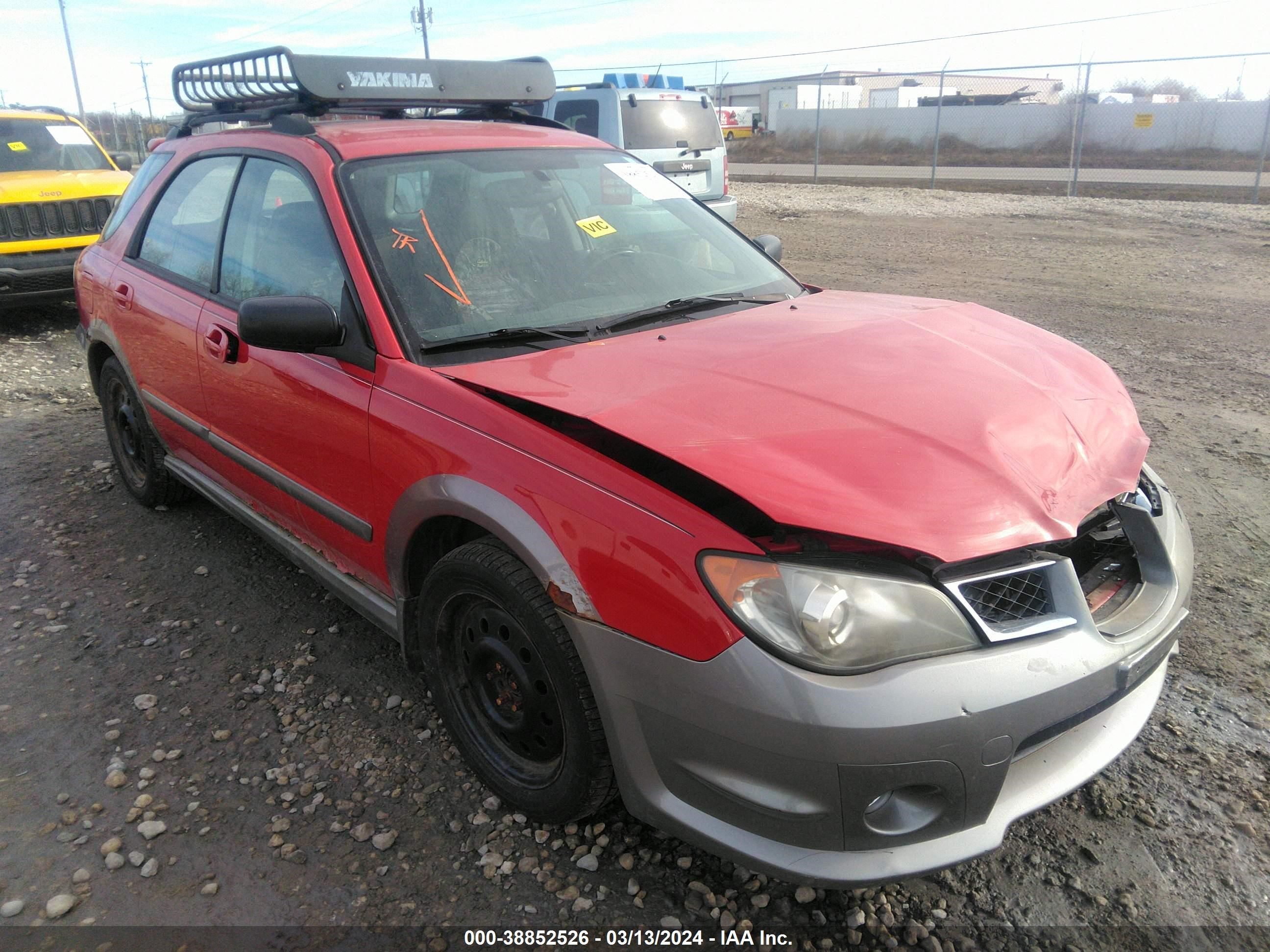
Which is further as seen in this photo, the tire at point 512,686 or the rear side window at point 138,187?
the rear side window at point 138,187

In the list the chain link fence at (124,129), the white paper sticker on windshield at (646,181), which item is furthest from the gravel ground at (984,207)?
the chain link fence at (124,129)

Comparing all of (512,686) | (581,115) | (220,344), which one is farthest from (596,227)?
(581,115)

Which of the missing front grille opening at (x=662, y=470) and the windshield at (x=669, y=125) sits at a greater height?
the windshield at (x=669, y=125)

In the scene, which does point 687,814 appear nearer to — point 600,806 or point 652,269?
point 600,806

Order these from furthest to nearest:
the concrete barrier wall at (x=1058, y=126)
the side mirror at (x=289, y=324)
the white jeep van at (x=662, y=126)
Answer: the concrete barrier wall at (x=1058, y=126) < the white jeep van at (x=662, y=126) < the side mirror at (x=289, y=324)

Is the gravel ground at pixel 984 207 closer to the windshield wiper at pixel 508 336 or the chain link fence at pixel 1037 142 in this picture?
the chain link fence at pixel 1037 142

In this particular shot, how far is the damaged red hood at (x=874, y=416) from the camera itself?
6.11 feet

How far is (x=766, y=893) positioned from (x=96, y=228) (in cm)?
946

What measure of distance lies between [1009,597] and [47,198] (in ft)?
31.7

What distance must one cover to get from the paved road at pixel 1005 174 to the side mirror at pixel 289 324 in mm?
20426

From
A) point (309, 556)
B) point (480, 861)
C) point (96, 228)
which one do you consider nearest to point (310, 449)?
point (309, 556)

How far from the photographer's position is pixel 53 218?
340 inches

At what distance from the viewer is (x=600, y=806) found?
2240mm

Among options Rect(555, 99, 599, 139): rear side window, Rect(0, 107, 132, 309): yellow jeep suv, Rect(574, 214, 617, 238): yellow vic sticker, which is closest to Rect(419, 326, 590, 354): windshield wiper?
Rect(574, 214, 617, 238): yellow vic sticker
